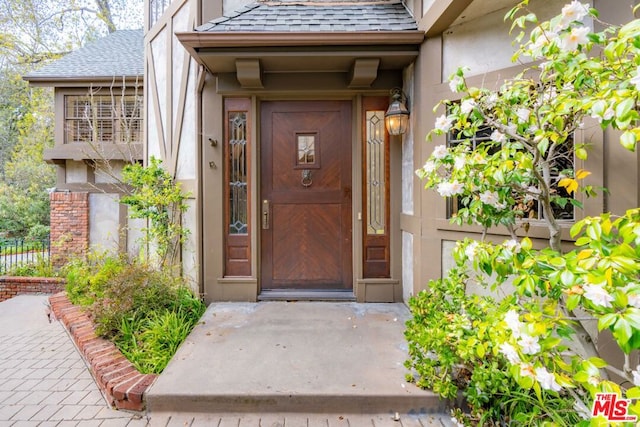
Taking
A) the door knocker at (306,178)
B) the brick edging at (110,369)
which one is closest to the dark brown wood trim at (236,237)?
the door knocker at (306,178)

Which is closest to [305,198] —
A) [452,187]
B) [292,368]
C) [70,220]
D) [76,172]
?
[292,368]

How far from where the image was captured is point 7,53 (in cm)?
1127

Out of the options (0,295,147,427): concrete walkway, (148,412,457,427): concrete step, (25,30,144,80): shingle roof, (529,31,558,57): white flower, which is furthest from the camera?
(25,30,144,80): shingle roof

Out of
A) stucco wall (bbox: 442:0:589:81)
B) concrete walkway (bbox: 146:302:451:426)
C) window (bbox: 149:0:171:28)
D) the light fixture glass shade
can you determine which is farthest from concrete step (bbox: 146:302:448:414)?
Result: window (bbox: 149:0:171:28)

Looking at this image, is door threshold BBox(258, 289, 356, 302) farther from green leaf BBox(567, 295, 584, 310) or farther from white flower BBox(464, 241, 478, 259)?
green leaf BBox(567, 295, 584, 310)

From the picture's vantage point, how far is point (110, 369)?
2.59 m

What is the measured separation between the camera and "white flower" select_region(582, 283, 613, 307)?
1088mm

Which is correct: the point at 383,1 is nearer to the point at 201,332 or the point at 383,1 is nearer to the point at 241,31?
the point at 241,31

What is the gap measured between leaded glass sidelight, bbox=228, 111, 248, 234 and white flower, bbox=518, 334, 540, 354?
3.30m

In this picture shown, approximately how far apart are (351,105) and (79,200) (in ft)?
20.9

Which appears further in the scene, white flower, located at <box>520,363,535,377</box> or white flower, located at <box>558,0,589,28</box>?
white flower, located at <box>558,0,589,28</box>

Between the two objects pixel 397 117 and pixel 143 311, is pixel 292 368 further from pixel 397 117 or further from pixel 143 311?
pixel 397 117

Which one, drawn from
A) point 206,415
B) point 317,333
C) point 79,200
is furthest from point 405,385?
point 79,200

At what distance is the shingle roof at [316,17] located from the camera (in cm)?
350
